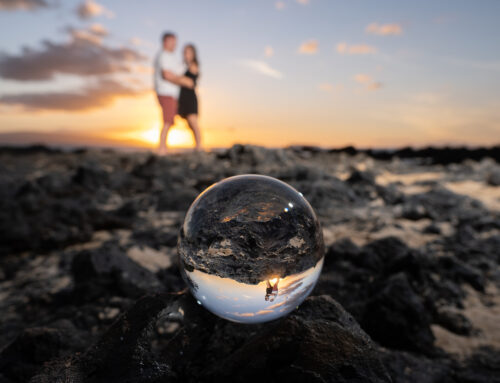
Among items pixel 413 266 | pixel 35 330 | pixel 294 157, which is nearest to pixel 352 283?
pixel 413 266

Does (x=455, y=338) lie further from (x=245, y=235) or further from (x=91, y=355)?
(x=91, y=355)

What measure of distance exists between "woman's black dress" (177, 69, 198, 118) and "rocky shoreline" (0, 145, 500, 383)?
3246 millimetres

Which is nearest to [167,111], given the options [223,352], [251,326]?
[251,326]

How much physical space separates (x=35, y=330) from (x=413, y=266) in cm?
286

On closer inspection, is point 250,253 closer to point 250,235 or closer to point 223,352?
point 250,235

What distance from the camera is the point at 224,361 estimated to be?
1495 millimetres

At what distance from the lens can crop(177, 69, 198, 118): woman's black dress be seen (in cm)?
821

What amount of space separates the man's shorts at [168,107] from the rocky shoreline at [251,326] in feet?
9.13

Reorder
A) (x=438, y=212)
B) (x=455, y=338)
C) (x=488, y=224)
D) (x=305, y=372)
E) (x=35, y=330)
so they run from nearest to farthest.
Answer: (x=305, y=372) < (x=35, y=330) < (x=455, y=338) < (x=488, y=224) < (x=438, y=212)

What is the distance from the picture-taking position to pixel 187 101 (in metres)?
8.30

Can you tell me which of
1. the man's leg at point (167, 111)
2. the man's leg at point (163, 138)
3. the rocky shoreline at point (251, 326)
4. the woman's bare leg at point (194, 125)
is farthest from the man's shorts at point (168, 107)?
the rocky shoreline at point (251, 326)

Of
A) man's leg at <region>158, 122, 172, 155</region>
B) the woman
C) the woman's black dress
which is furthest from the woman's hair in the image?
man's leg at <region>158, 122, 172, 155</region>

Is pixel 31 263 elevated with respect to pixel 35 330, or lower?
lower

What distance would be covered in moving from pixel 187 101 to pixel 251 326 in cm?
741
